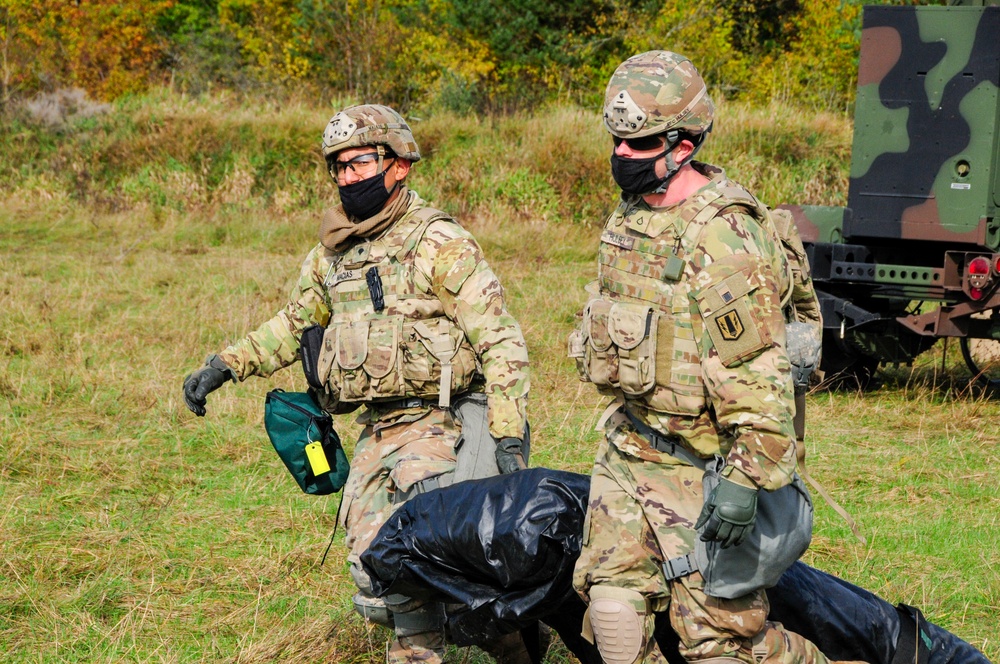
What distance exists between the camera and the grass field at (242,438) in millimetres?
4648

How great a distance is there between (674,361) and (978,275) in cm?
523

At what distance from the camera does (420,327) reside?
3.90 meters

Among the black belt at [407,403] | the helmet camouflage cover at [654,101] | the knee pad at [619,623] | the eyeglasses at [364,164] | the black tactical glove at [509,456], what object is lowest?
the knee pad at [619,623]

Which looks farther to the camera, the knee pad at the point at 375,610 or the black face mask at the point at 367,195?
the black face mask at the point at 367,195

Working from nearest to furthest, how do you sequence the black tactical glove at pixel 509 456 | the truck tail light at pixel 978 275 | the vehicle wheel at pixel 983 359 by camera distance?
1. the black tactical glove at pixel 509 456
2. the truck tail light at pixel 978 275
3. the vehicle wheel at pixel 983 359

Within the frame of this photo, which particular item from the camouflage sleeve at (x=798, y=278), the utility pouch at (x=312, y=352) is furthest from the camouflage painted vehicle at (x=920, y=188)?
the utility pouch at (x=312, y=352)

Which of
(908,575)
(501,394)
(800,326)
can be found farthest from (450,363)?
(908,575)

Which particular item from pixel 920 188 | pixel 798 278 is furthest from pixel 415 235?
pixel 920 188

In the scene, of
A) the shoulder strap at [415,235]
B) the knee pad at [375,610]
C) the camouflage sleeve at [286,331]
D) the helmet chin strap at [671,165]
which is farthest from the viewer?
the camouflage sleeve at [286,331]

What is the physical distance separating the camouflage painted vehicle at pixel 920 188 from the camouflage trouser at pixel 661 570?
496 cm

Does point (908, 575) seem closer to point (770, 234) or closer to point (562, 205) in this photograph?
point (770, 234)

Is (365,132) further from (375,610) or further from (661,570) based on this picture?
(661,570)

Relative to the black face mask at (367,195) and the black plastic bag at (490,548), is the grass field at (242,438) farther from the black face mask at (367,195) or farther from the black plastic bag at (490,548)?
the black face mask at (367,195)

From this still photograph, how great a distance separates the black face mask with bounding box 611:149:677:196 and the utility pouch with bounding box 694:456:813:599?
2.56ft
